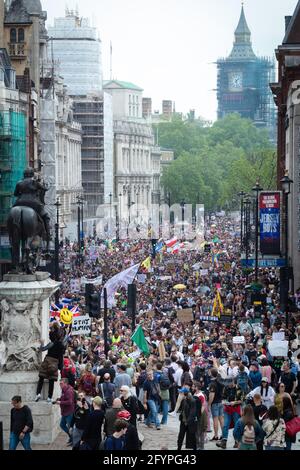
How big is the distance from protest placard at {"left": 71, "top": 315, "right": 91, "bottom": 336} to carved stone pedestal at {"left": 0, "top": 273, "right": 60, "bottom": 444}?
10757 mm

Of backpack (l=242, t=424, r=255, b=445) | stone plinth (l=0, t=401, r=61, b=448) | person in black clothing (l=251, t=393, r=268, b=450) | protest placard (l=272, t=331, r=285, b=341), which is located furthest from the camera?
protest placard (l=272, t=331, r=285, b=341)

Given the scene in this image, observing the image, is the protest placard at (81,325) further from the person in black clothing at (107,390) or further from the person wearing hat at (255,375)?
the person in black clothing at (107,390)

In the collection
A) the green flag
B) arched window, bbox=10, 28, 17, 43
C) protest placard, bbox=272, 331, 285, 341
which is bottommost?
the green flag

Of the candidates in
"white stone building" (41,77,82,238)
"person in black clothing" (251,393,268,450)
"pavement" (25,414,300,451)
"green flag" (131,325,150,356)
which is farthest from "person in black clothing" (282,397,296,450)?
"white stone building" (41,77,82,238)

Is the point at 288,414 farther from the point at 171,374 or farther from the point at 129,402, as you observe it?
the point at 171,374

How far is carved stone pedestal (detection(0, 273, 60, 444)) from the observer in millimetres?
26062

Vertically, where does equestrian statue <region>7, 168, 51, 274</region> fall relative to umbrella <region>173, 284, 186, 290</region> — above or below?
above

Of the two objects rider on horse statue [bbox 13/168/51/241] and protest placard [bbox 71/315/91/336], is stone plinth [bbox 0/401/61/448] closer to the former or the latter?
rider on horse statue [bbox 13/168/51/241]

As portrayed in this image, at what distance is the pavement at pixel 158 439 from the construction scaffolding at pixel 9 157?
43.5 m
